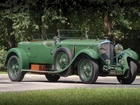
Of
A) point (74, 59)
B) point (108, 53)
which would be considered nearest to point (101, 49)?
point (108, 53)

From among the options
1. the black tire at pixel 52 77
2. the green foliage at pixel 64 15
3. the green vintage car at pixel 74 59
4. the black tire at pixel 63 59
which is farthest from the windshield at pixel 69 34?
the green foliage at pixel 64 15

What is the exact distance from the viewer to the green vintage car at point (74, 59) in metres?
17.4

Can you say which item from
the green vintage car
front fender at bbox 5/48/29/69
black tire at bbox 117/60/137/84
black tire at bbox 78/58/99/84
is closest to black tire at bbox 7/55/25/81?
the green vintage car

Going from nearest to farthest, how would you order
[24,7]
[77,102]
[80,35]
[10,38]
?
1. [77,102]
2. [80,35]
3. [24,7]
4. [10,38]

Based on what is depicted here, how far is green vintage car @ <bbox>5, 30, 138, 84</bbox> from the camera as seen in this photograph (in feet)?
57.1

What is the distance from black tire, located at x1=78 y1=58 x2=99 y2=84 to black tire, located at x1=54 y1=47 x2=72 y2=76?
51 centimetres

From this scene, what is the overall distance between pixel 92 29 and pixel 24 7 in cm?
517

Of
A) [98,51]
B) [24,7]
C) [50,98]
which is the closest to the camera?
[50,98]

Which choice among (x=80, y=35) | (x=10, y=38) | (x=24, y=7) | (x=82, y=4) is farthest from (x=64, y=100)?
(x=10, y=38)

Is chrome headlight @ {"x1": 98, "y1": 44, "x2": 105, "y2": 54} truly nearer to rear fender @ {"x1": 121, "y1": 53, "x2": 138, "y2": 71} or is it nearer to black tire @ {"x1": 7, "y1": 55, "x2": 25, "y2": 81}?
rear fender @ {"x1": 121, "y1": 53, "x2": 138, "y2": 71}

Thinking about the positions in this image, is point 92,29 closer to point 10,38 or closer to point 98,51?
point 10,38

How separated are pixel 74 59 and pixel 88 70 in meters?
0.68

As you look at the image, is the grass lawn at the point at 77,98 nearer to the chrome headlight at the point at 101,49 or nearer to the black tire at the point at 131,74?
the chrome headlight at the point at 101,49

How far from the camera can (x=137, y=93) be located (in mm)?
12180
